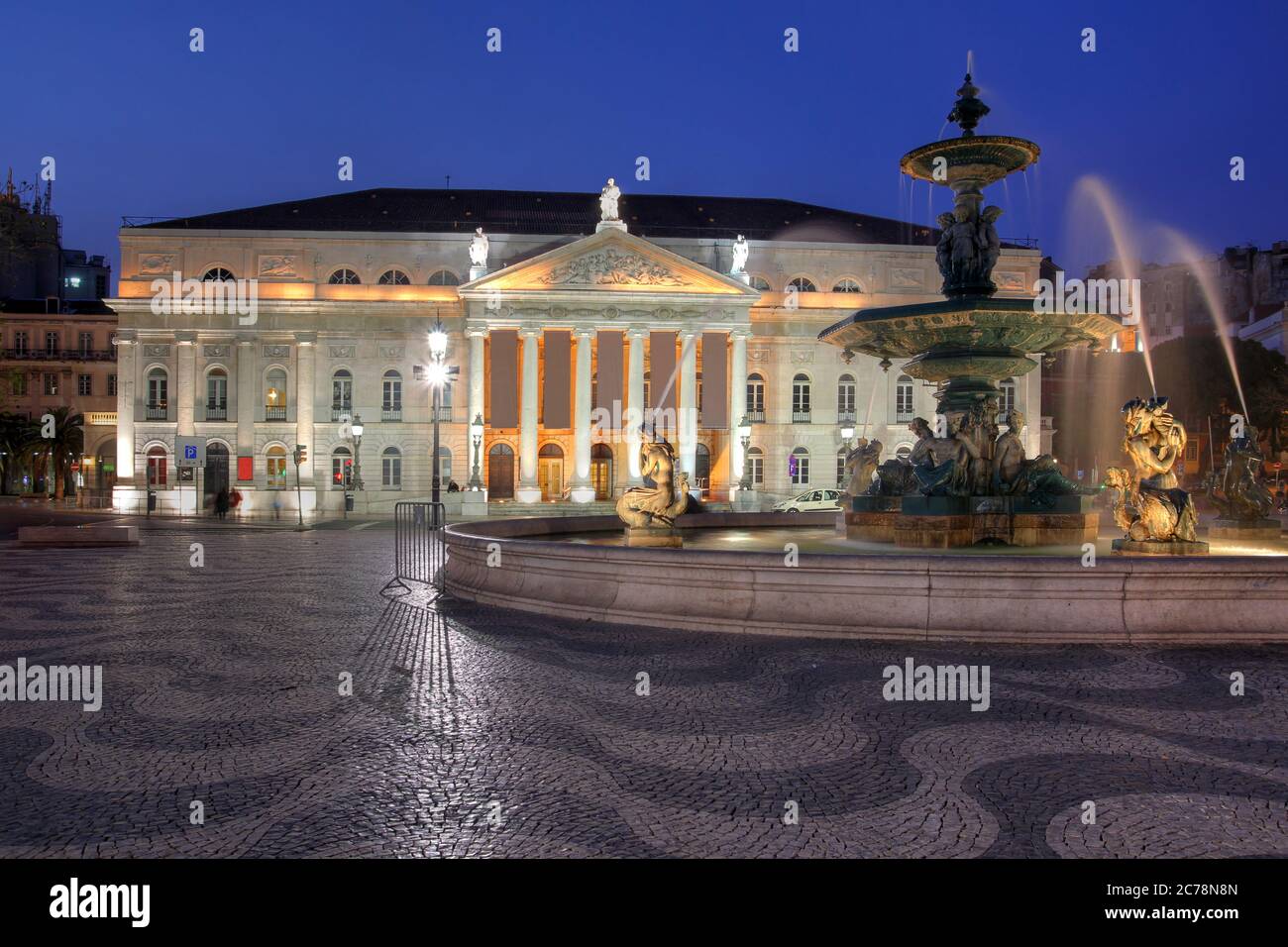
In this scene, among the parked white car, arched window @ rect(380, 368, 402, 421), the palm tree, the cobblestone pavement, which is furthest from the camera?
the palm tree

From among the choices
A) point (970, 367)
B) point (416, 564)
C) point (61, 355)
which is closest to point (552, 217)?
point (61, 355)

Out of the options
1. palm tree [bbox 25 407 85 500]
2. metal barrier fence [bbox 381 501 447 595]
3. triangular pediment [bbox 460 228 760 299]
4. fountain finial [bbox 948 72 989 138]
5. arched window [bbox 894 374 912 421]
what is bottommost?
metal barrier fence [bbox 381 501 447 595]

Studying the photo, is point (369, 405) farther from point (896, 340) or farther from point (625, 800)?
point (625, 800)

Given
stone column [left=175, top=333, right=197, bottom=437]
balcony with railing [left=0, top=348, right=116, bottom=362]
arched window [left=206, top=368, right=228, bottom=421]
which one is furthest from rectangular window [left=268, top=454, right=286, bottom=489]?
balcony with railing [left=0, top=348, right=116, bottom=362]

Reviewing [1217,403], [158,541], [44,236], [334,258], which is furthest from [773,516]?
[1217,403]

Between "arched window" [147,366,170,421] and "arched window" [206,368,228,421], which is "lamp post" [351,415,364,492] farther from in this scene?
"arched window" [147,366,170,421]

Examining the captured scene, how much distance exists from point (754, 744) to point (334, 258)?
5535 centimetres

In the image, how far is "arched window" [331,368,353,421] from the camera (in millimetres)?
54812

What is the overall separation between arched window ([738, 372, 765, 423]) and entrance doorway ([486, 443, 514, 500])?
14.5m

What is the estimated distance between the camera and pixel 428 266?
56.4 meters

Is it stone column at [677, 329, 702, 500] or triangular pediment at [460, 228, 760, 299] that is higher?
triangular pediment at [460, 228, 760, 299]

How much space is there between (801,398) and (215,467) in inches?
1361

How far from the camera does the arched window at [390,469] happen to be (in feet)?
181

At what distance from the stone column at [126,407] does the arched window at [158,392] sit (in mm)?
867
